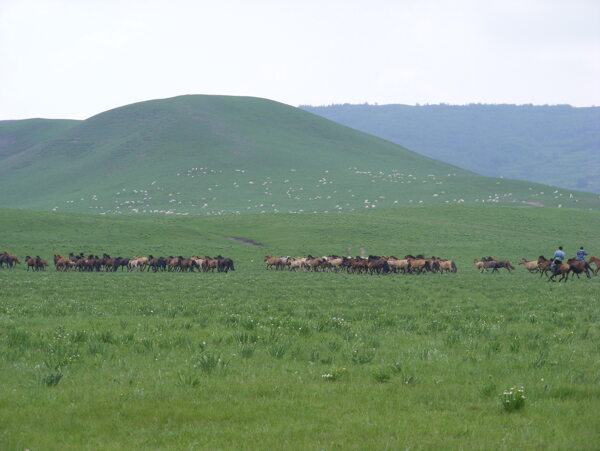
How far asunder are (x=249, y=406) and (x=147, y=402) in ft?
4.85

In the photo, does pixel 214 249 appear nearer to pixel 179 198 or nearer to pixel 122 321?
pixel 122 321

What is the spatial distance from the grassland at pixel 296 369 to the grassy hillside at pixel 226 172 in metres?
100

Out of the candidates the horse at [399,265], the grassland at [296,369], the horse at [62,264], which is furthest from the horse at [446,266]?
the horse at [62,264]

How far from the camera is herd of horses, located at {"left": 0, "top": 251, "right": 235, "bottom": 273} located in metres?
52.6

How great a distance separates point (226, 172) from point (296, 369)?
5684 inches

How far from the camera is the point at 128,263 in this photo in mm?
54219

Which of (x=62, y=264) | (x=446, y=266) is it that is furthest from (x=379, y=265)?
(x=62, y=264)

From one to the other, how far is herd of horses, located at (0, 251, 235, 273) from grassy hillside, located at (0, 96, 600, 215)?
6746cm

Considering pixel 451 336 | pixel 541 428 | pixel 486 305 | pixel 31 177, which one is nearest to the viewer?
pixel 541 428

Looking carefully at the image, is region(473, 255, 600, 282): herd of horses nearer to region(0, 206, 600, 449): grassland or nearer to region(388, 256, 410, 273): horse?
region(388, 256, 410, 273): horse

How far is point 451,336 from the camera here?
1592 centimetres

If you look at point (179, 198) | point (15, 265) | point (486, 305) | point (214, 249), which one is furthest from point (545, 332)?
point (179, 198)

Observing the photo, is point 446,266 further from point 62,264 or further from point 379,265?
point 62,264

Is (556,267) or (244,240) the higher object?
(556,267)
